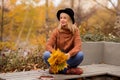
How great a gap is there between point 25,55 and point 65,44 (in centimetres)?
173

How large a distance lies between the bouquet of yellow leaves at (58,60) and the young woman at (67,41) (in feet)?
0.65

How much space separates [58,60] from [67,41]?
1.49 feet

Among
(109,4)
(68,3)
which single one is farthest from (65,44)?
(68,3)

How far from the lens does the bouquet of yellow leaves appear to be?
174 inches

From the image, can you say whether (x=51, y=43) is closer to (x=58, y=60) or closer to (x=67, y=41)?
(x=67, y=41)

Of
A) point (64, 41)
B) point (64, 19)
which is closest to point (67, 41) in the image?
point (64, 41)

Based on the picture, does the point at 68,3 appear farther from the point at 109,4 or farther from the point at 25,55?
the point at 25,55

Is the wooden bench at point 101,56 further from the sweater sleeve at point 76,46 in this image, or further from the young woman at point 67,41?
the sweater sleeve at point 76,46

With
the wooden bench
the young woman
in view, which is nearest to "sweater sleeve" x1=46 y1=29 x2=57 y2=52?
the young woman

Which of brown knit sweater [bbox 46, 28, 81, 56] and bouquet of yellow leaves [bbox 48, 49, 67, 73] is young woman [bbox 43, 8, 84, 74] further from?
bouquet of yellow leaves [bbox 48, 49, 67, 73]

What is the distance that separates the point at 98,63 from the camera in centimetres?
634

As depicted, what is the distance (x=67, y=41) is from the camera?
4.78 metres

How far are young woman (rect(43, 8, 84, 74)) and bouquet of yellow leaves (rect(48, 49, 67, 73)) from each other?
0.20 meters

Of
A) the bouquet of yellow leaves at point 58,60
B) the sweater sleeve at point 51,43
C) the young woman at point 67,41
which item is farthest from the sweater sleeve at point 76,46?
the sweater sleeve at point 51,43
